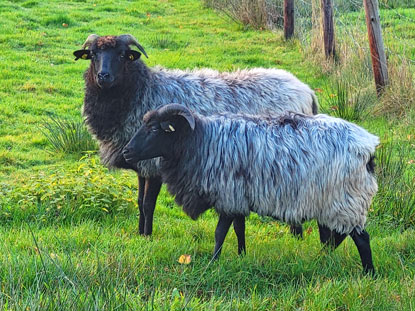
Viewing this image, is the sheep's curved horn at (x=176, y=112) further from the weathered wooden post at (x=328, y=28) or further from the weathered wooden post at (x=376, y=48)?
the weathered wooden post at (x=328, y=28)

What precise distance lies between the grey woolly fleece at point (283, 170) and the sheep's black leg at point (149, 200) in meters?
0.85

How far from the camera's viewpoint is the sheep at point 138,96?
21.2ft

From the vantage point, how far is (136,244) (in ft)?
18.2

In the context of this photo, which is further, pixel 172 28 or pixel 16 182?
pixel 172 28

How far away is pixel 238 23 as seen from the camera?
1689 centimetres

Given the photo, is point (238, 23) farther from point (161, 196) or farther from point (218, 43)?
point (161, 196)

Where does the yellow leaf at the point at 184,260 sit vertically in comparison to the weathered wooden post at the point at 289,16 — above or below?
below

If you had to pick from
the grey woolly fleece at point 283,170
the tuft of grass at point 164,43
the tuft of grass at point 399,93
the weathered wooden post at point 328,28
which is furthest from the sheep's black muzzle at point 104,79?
the tuft of grass at point 164,43

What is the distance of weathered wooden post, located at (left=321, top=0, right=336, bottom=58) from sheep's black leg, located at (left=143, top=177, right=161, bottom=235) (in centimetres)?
689

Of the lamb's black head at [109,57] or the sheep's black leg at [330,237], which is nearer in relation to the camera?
the sheep's black leg at [330,237]

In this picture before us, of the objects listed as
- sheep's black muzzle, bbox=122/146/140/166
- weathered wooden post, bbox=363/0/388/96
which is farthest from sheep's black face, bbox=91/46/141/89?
weathered wooden post, bbox=363/0/388/96

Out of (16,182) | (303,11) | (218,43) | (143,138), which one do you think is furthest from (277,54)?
(143,138)

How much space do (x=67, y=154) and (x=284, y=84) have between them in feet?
10.9

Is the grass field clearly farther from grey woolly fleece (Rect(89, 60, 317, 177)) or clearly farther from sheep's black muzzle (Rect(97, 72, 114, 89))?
sheep's black muzzle (Rect(97, 72, 114, 89))
